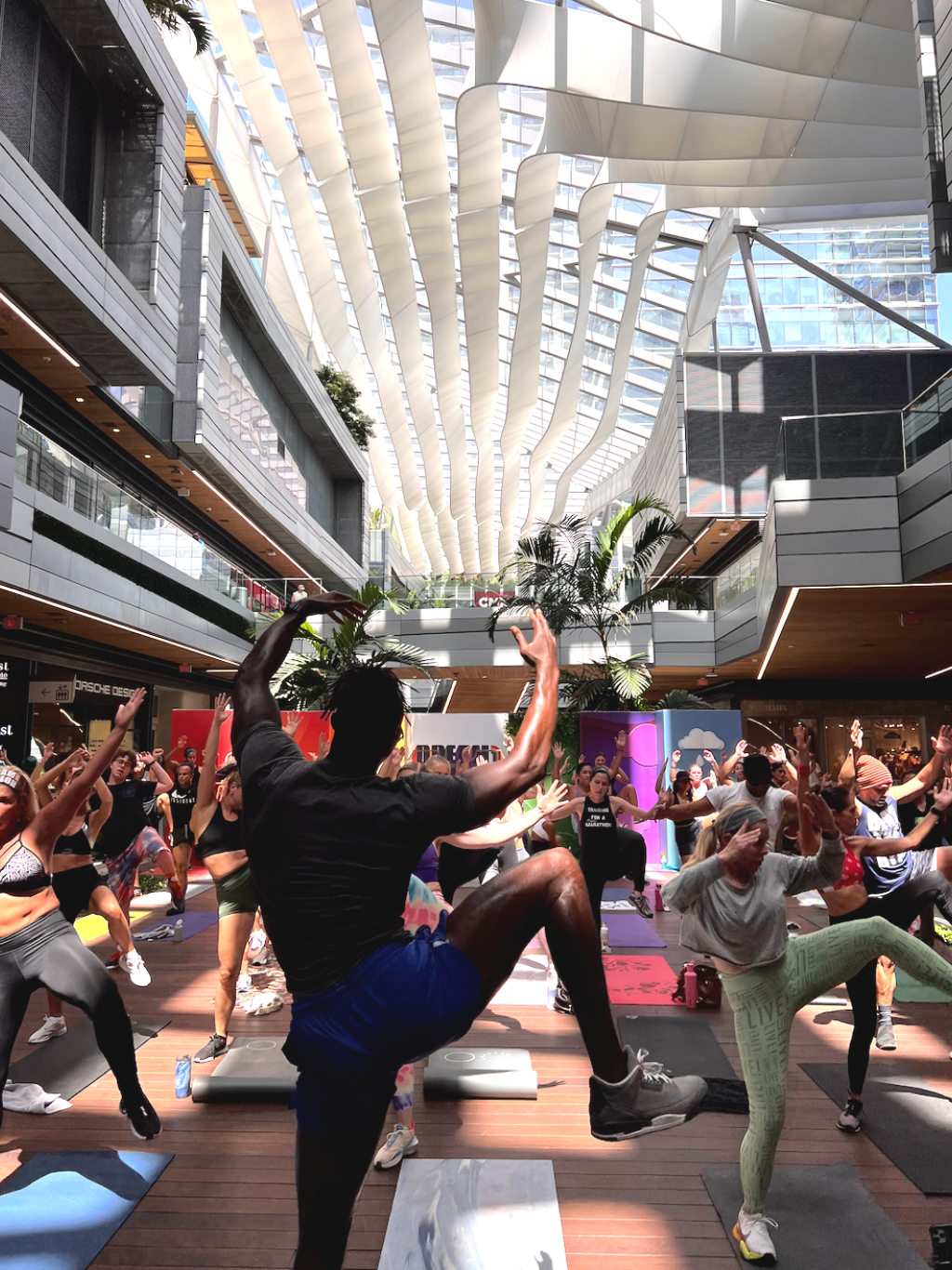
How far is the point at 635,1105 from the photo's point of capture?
6.64 feet

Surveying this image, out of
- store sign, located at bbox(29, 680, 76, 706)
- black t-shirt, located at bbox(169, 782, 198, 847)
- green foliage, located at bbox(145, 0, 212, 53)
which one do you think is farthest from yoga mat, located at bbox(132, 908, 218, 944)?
green foliage, located at bbox(145, 0, 212, 53)

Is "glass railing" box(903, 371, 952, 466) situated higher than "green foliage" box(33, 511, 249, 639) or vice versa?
"glass railing" box(903, 371, 952, 466)

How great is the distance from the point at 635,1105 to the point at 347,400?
35.1m

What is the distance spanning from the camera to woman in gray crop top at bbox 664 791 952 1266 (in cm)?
319

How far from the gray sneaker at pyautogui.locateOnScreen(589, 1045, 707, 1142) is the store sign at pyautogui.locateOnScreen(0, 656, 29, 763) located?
12817 mm

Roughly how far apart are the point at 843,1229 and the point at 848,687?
1915 centimetres

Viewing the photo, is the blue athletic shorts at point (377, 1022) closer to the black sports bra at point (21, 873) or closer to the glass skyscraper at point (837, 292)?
the black sports bra at point (21, 873)

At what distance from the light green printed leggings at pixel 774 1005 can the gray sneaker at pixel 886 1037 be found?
2.71m

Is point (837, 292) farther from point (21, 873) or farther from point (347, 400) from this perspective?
point (21, 873)

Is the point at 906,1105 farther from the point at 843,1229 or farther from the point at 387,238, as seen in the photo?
the point at 387,238

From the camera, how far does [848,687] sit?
21.0m

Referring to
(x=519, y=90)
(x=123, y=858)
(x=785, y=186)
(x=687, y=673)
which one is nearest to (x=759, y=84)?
(x=785, y=186)

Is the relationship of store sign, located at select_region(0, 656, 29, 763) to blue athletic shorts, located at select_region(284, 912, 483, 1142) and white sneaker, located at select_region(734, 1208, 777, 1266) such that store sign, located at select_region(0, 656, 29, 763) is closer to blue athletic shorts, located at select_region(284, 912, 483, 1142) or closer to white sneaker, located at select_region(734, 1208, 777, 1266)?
white sneaker, located at select_region(734, 1208, 777, 1266)

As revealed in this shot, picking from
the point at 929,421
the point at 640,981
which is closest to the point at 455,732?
the point at 640,981
